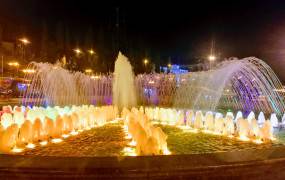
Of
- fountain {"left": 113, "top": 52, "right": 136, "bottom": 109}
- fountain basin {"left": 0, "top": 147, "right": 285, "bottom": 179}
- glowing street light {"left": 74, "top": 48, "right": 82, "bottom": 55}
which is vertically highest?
glowing street light {"left": 74, "top": 48, "right": 82, "bottom": 55}

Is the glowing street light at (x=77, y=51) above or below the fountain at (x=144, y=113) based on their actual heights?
above

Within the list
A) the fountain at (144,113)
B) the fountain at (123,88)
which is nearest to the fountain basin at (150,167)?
the fountain at (144,113)

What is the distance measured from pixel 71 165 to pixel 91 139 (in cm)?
674

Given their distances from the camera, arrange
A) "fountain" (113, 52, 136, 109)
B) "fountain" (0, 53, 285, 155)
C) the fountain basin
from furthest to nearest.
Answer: "fountain" (113, 52, 136, 109) < "fountain" (0, 53, 285, 155) < the fountain basin

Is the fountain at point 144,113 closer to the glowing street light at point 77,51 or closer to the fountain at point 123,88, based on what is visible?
the fountain at point 123,88

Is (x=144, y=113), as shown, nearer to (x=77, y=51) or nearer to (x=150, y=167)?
(x=150, y=167)

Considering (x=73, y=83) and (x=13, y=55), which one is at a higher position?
(x=13, y=55)

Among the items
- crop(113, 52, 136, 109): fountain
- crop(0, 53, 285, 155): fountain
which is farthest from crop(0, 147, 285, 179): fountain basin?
crop(113, 52, 136, 109): fountain

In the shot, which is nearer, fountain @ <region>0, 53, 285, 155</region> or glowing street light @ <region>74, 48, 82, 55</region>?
fountain @ <region>0, 53, 285, 155</region>

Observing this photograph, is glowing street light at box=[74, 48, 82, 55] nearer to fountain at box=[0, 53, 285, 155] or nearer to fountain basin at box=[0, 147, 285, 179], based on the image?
fountain at box=[0, 53, 285, 155]

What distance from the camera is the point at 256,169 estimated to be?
5.11 metres

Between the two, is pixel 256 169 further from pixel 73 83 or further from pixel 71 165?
pixel 73 83

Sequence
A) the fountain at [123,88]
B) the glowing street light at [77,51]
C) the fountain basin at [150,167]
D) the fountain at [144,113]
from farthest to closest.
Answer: the glowing street light at [77,51], the fountain at [123,88], the fountain at [144,113], the fountain basin at [150,167]

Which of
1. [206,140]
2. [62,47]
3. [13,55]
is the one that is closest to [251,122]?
[206,140]
